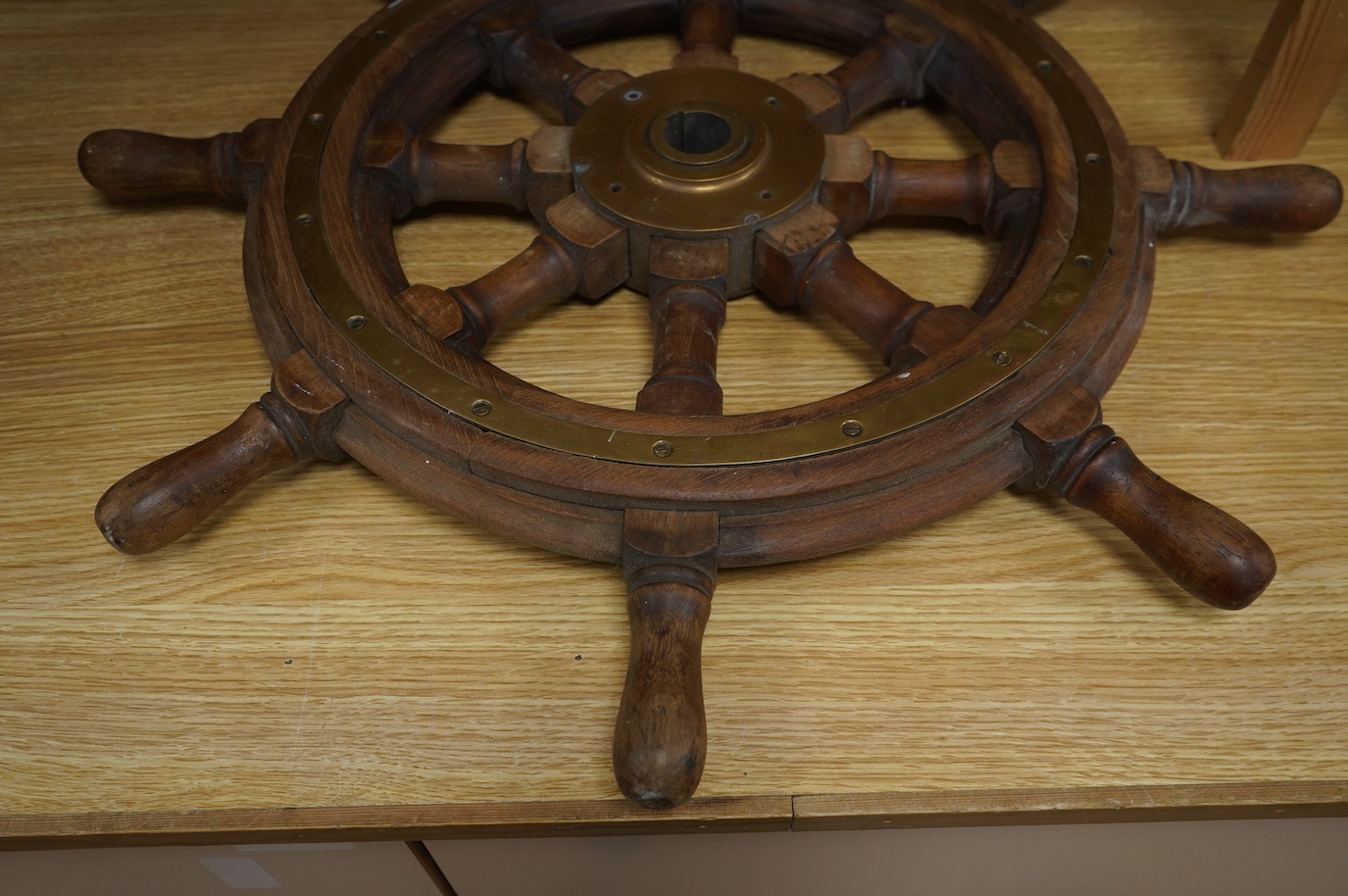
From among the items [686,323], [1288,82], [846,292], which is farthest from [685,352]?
[1288,82]

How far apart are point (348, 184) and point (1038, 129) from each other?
1.69 feet

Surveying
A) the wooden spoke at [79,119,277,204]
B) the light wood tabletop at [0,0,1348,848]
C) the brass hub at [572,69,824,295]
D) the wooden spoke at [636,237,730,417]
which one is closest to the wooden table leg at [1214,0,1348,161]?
the light wood tabletop at [0,0,1348,848]

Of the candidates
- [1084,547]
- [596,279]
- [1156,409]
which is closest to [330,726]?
[596,279]

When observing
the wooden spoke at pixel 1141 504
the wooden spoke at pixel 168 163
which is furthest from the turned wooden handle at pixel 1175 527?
the wooden spoke at pixel 168 163

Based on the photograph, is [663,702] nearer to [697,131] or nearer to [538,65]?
[697,131]

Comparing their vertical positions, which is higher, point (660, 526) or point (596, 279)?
point (596, 279)

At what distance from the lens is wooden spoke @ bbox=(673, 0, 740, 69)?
1.05 m

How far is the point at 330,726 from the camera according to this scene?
812mm

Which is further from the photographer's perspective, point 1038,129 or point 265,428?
A: point 1038,129

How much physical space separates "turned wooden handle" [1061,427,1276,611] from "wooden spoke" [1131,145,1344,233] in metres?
0.26

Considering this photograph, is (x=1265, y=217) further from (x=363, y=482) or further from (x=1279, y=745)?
(x=363, y=482)

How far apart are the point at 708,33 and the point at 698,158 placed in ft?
0.66

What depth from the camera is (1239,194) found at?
986mm

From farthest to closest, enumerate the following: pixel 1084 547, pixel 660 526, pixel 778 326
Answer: pixel 778 326, pixel 1084 547, pixel 660 526
